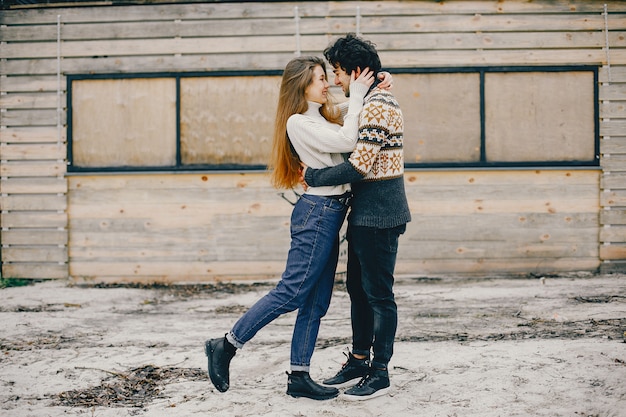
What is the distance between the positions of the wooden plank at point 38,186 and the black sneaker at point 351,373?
17.4 ft

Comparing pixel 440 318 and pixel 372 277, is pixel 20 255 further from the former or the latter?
pixel 372 277

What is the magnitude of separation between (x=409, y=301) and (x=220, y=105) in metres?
3.30

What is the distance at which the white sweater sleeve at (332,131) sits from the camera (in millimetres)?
3662

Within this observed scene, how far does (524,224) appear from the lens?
801 cm

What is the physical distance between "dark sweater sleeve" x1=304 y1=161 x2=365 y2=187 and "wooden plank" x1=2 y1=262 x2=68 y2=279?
213 inches

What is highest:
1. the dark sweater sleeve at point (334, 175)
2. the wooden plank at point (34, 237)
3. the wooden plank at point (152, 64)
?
the wooden plank at point (152, 64)

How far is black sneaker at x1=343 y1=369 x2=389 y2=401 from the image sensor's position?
12.4ft

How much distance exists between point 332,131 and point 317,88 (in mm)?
327

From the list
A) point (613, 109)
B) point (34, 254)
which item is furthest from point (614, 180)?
point (34, 254)

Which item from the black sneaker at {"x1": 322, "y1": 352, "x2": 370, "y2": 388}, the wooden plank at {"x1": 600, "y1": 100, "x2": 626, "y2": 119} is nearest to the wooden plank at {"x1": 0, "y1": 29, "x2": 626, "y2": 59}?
the wooden plank at {"x1": 600, "y1": 100, "x2": 626, "y2": 119}

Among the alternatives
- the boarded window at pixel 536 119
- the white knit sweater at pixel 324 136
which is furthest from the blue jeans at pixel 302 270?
the boarded window at pixel 536 119

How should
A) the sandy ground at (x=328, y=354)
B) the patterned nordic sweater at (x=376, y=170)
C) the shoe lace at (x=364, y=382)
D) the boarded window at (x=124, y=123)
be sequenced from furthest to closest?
the boarded window at (x=124, y=123)
the shoe lace at (x=364, y=382)
the sandy ground at (x=328, y=354)
the patterned nordic sweater at (x=376, y=170)

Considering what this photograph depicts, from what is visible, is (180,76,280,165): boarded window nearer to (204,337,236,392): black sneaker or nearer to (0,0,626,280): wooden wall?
(0,0,626,280): wooden wall

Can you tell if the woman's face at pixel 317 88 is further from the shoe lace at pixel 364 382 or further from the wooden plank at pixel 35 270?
the wooden plank at pixel 35 270
